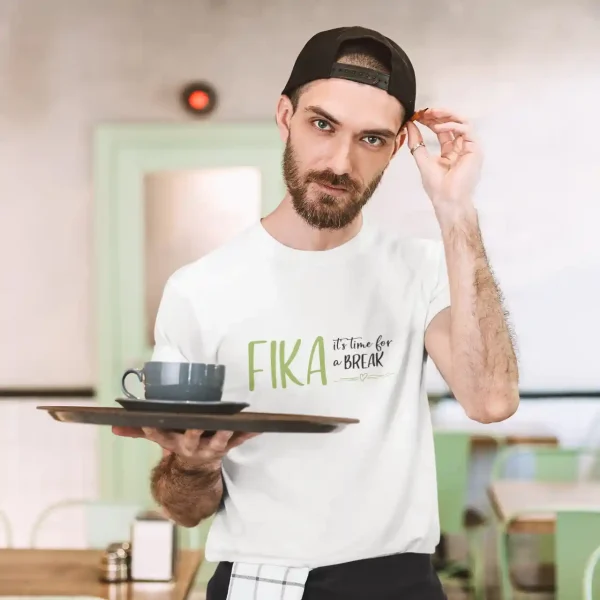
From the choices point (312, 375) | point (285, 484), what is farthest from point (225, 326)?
point (285, 484)

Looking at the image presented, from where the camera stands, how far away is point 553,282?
419 centimetres

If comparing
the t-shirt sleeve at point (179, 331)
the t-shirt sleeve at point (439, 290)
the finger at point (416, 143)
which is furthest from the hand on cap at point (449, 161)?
the t-shirt sleeve at point (179, 331)

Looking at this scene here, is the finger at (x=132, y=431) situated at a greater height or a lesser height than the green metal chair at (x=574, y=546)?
greater

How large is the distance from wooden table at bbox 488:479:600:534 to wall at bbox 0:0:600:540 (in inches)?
37.9

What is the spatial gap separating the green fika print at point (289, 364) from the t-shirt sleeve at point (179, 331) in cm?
10

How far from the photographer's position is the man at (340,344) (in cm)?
137

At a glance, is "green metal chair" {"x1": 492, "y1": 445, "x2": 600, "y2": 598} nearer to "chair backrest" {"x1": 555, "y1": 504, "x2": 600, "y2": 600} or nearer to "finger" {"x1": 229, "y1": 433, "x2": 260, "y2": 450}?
"chair backrest" {"x1": 555, "y1": 504, "x2": 600, "y2": 600}

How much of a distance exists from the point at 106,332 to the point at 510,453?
188 cm

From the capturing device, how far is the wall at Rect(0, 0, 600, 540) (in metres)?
4.14

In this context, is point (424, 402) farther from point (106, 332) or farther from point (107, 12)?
point (107, 12)

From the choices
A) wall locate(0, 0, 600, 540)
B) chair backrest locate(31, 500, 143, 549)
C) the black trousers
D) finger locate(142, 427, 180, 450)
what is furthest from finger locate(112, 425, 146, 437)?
wall locate(0, 0, 600, 540)

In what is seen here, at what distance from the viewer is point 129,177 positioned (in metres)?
4.10

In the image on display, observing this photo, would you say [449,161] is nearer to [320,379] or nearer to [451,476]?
[320,379]

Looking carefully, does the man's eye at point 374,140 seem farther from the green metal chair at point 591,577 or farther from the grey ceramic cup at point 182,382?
the green metal chair at point 591,577
